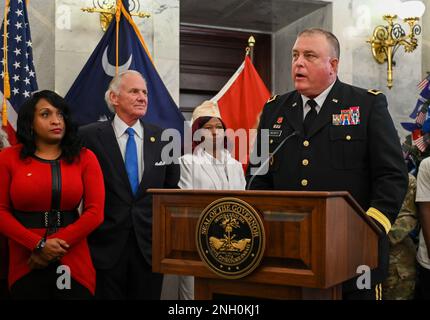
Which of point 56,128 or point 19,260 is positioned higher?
point 56,128

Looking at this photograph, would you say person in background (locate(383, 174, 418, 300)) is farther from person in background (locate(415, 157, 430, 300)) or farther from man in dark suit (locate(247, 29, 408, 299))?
man in dark suit (locate(247, 29, 408, 299))

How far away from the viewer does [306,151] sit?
2160mm

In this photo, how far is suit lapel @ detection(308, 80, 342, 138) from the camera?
7.13 feet

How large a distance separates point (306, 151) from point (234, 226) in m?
0.61

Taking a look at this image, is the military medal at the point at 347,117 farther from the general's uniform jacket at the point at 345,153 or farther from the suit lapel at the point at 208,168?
the suit lapel at the point at 208,168

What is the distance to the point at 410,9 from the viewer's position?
193 inches

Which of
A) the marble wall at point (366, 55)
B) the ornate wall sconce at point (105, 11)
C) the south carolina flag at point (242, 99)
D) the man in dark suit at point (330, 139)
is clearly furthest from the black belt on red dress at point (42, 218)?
the marble wall at point (366, 55)

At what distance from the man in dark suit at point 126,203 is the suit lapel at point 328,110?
3.83ft

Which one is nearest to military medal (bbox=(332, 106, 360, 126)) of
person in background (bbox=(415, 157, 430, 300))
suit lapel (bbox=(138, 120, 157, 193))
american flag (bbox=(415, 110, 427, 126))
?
suit lapel (bbox=(138, 120, 157, 193))

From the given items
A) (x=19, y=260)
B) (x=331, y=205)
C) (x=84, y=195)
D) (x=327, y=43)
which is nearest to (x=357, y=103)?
(x=327, y=43)

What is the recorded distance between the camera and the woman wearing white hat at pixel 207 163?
142 inches

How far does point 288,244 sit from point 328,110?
77 cm
